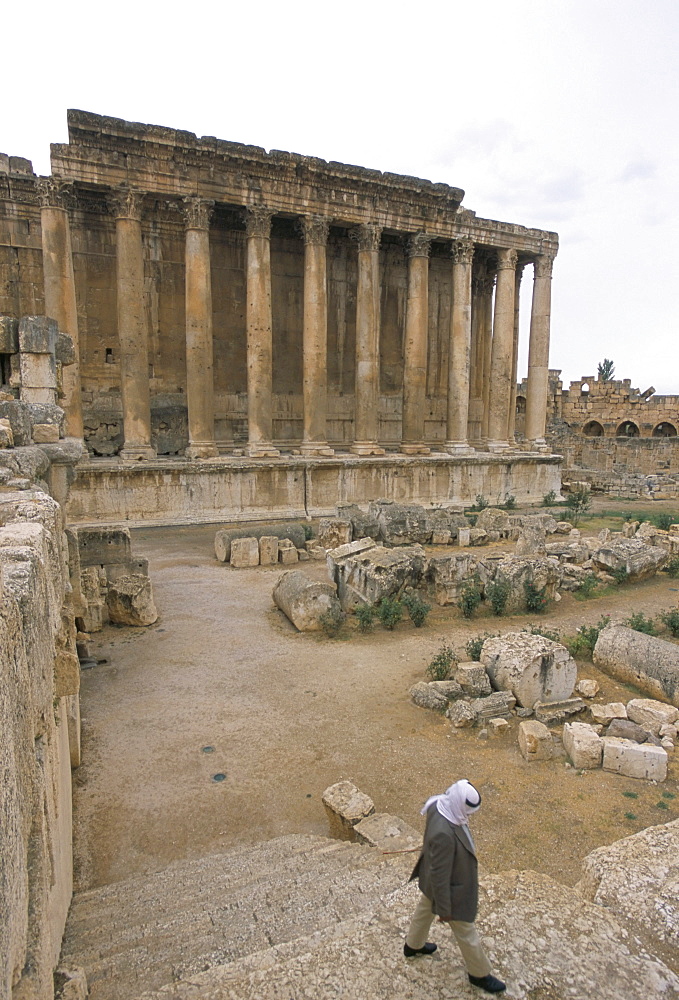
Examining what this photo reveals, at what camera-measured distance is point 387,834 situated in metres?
4.76

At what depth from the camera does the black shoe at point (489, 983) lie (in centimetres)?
281

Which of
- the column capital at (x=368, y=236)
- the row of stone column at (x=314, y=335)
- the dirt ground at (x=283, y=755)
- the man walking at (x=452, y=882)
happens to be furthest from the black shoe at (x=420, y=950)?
the column capital at (x=368, y=236)

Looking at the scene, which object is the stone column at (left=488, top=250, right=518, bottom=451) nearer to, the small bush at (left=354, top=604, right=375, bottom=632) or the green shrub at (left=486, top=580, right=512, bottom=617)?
the green shrub at (left=486, top=580, right=512, bottom=617)

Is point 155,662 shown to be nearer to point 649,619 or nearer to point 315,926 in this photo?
point 315,926

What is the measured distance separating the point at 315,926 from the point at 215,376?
18.3m

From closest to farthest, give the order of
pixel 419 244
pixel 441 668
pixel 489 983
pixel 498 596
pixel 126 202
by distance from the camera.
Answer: pixel 489 983
pixel 441 668
pixel 498 596
pixel 126 202
pixel 419 244

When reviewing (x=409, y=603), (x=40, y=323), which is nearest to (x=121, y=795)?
(x=409, y=603)

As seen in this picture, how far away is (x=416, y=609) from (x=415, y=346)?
508 inches

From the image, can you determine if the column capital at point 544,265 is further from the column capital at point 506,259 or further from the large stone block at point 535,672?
the large stone block at point 535,672

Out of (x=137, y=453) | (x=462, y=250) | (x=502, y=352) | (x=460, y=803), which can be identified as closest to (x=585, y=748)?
(x=460, y=803)

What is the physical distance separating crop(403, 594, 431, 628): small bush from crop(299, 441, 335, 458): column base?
9660 mm

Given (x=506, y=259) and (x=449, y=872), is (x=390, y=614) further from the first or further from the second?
(x=506, y=259)

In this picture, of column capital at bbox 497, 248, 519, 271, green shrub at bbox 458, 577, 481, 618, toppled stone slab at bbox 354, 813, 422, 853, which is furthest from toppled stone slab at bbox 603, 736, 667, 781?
column capital at bbox 497, 248, 519, 271

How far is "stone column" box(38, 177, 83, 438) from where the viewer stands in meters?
15.7
